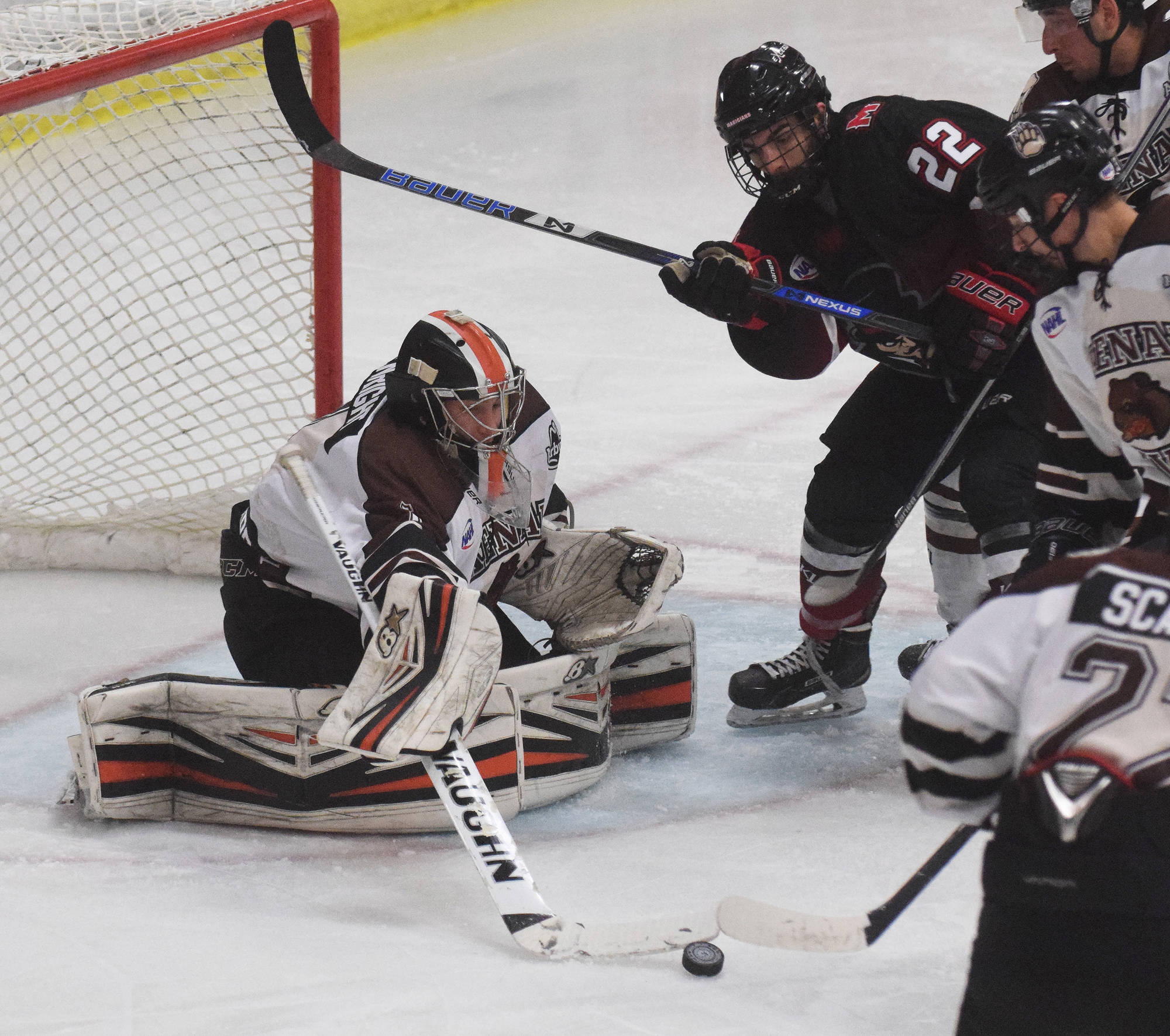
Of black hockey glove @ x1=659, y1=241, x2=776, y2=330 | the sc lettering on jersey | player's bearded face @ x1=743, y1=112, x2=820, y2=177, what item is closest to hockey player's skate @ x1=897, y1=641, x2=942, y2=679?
black hockey glove @ x1=659, y1=241, x2=776, y2=330

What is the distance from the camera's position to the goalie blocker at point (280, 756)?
254 cm

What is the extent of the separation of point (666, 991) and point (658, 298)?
4.09 m

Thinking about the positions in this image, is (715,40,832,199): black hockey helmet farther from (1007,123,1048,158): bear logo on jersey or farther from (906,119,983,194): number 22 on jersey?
(1007,123,1048,158): bear logo on jersey

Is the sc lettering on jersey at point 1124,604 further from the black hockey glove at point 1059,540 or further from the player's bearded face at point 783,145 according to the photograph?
the player's bearded face at point 783,145

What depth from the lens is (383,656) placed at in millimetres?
2389

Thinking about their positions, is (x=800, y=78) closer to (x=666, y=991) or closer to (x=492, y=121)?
(x=666, y=991)

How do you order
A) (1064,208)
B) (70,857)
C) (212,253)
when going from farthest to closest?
(212,253) < (70,857) < (1064,208)

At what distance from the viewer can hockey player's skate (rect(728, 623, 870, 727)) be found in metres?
3.08

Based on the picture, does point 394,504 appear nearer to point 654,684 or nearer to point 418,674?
point 418,674

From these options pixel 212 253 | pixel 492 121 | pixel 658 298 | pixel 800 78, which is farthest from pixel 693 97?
pixel 800 78

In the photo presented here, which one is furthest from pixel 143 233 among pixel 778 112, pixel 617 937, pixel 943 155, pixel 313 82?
pixel 617 937

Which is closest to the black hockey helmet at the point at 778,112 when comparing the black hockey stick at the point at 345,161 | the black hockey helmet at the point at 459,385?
the black hockey stick at the point at 345,161

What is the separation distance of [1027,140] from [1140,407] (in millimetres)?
348

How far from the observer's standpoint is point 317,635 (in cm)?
272
